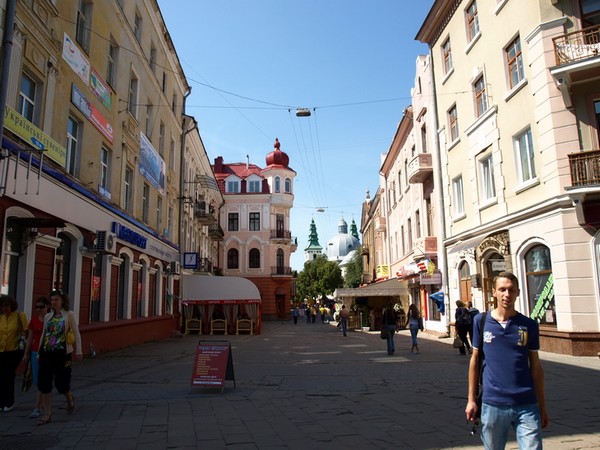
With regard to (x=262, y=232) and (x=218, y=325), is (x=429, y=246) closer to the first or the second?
(x=218, y=325)

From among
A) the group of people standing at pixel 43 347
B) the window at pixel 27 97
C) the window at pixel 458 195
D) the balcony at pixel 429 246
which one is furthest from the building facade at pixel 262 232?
the group of people standing at pixel 43 347

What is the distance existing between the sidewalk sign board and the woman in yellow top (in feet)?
9.64

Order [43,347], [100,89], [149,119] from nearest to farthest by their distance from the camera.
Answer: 1. [43,347]
2. [100,89]
3. [149,119]

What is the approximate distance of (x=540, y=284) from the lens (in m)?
15.0

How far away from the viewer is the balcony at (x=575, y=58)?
42.9ft

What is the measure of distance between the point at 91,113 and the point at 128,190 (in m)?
5.09

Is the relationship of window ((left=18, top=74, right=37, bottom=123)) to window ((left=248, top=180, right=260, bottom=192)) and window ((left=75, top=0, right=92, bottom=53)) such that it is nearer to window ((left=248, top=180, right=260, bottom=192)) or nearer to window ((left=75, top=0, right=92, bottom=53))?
window ((left=75, top=0, right=92, bottom=53))

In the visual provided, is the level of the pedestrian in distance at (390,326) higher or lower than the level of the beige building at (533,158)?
lower

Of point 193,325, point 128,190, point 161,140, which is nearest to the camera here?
point 128,190

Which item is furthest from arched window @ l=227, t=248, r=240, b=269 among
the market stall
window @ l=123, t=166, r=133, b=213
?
window @ l=123, t=166, r=133, b=213

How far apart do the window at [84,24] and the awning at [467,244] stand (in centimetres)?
1478

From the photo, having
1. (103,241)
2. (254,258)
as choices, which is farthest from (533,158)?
(254,258)

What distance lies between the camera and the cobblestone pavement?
5.83 meters

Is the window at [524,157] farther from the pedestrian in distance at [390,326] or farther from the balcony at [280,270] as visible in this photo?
the balcony at [280,270]
